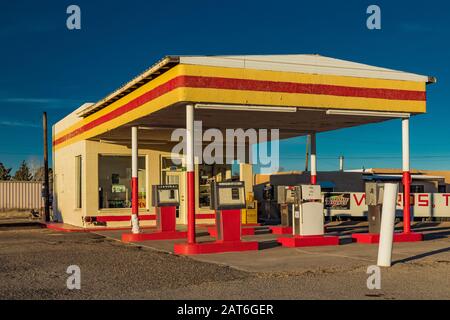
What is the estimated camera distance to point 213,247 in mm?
14398

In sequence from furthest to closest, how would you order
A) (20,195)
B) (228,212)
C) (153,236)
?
(20,195)
(153,236)
(228,212)

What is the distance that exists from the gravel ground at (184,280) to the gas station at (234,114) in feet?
7.83

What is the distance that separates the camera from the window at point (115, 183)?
2305cm

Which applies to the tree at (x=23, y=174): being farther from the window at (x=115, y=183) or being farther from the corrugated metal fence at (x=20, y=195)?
the window at (x=115, y=183)

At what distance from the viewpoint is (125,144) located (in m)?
23.3

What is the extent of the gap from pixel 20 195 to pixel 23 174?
3021 centimetres

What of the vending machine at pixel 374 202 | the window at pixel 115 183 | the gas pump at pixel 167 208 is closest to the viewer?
the vending machine at pixel 374 202

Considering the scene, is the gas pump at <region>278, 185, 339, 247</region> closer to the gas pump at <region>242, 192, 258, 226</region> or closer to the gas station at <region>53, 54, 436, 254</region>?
the gas station at <region>53, 54, 436, 254</region>

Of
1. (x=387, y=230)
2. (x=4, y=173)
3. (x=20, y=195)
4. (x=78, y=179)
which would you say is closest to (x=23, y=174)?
(x=4, y=173)

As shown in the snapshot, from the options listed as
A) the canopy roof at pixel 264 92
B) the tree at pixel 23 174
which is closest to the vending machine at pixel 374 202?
the canopy roof at pixel 264 92

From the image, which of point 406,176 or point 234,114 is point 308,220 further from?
point 234,114
